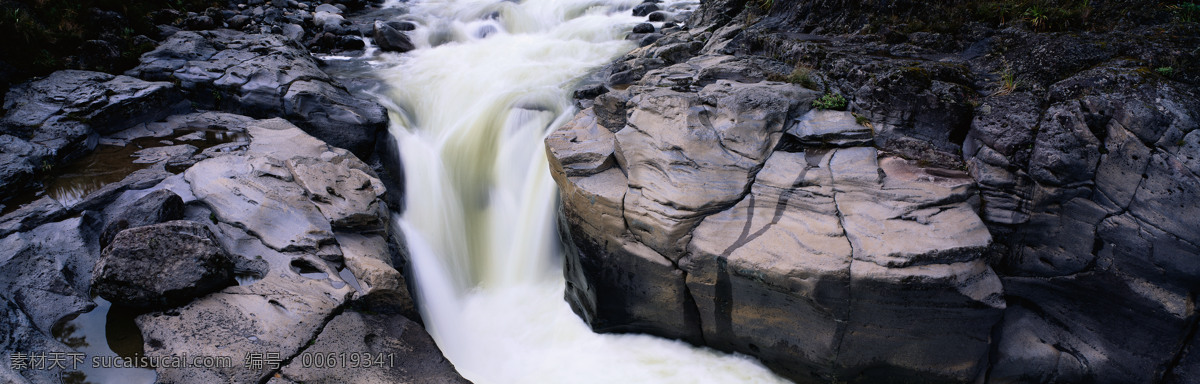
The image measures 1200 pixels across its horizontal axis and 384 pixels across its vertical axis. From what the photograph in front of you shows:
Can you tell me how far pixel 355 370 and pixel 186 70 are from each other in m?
7.70

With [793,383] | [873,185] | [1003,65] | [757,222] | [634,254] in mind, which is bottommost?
[793,383]

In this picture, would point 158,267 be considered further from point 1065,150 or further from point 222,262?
point 1065,150

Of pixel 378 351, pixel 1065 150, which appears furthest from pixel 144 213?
pixel 1065 150

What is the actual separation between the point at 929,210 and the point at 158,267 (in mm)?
7550

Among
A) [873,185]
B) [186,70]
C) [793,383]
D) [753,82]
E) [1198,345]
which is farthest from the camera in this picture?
[186,70]

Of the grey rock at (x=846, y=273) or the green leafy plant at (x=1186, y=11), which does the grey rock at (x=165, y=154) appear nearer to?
the grey rock at (x=846, y=273)

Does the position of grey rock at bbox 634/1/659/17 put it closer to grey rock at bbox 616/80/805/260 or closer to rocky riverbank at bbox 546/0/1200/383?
rocky riverbank at bbox 546/0/1200/383

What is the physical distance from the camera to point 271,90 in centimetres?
936

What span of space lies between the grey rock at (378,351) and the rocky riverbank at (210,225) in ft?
0.05

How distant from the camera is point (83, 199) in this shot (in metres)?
6.11

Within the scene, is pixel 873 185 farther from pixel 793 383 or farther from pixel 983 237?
pixel 793 383

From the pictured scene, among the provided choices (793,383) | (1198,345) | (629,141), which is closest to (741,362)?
(793,383)

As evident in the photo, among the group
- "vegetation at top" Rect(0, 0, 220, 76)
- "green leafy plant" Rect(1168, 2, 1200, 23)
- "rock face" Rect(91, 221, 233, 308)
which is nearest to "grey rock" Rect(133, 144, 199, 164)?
"rock face" Rect(91, 221, 233, 308)

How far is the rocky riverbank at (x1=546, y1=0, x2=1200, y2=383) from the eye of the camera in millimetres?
5355
